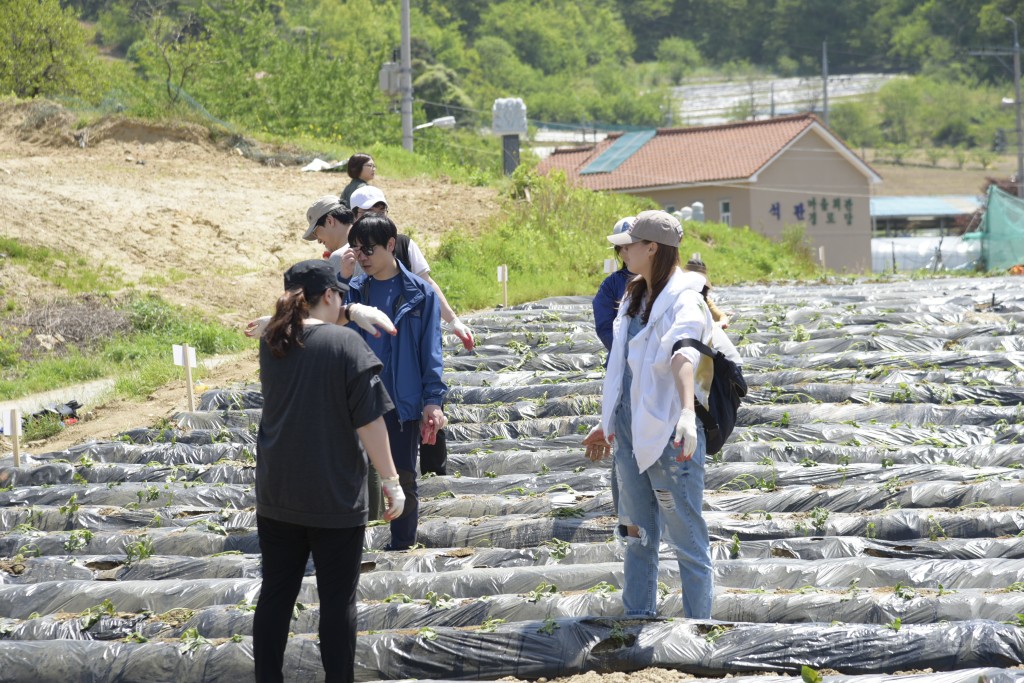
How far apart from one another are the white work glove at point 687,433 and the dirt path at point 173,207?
27.1 ft

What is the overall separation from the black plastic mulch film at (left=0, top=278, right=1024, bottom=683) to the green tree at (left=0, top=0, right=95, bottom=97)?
58.2ft

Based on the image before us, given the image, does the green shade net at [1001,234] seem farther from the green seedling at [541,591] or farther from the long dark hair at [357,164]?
the green seedling at [541,591]

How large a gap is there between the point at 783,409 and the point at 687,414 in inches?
165

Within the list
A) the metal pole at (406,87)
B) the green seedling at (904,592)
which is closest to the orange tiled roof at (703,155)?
the metal pole at (406,87)

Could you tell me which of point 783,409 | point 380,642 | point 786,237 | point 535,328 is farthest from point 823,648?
point 786,237

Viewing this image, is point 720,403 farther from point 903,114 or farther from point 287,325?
point 903,114

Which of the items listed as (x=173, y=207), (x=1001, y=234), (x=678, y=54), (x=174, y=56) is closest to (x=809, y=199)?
(x=1001, y=234)

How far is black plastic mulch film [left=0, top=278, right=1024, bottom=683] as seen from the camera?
4.30 meters

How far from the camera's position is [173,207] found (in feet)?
57.7

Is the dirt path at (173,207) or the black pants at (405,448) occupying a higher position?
the dirt path at (173,207)

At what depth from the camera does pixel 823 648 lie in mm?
4105

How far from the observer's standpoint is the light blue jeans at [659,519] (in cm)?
425

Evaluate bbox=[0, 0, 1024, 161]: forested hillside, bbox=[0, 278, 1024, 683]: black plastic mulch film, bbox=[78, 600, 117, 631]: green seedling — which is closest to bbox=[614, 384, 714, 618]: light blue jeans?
bbox=[0, 278, 1024, 683]: black plastic mulch film

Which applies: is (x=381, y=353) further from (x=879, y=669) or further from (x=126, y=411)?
(x=126, y=411)
